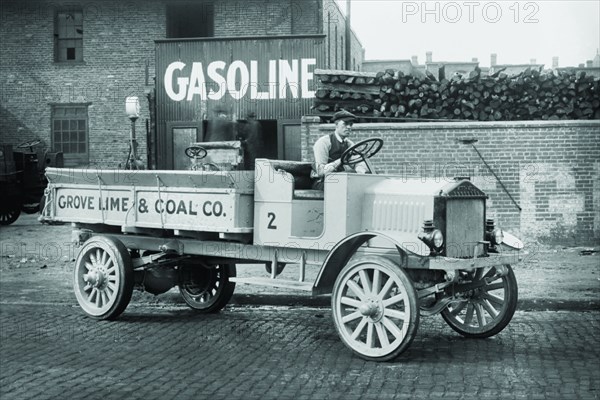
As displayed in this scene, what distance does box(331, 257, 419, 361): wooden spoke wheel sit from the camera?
21.0 ft

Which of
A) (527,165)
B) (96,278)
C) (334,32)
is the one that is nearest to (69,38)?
(334,32)

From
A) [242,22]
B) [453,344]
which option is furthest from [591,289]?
[242,22]

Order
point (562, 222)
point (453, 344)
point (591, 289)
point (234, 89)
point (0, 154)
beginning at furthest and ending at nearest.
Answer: point (234, 89), point (0, 154), point (562, 222), point (591, 289), point (453, 344)

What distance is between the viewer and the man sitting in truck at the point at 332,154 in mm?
7594

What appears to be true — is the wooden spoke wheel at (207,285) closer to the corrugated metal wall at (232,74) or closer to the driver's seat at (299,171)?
the driver's seat at (299,171)

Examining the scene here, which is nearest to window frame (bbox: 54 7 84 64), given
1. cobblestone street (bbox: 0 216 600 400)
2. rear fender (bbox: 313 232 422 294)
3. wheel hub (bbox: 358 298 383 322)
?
cobblestone street (bbox: 0 216 600 400)

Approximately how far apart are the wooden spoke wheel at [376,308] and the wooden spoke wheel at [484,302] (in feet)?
2.85

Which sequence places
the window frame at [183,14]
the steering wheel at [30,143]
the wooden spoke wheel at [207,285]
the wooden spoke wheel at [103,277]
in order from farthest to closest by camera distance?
the window frame at [183,14] < the steering wheel at [30,143] < the wooden spoke wheel at [207,285] < the wooden spoke wheel at [103,277]

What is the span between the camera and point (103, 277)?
337 inches

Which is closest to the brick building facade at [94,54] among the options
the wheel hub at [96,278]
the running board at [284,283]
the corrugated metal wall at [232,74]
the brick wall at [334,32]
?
the brick wall at [334,32]

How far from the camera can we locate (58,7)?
27.6m

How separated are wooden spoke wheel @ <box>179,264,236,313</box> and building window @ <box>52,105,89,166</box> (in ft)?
62.8

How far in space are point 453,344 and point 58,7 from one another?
77.2 feet

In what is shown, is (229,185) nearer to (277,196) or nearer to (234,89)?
(277,196)
